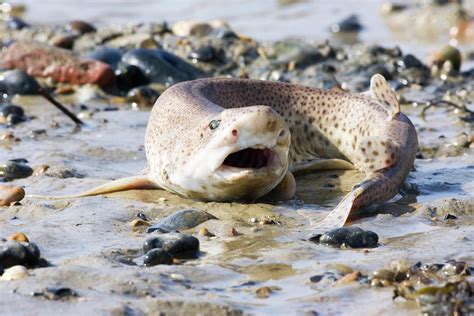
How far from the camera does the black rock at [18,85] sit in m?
10.8

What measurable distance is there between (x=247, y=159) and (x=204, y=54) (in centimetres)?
598

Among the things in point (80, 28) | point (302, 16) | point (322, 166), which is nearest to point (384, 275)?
point (322, 166)

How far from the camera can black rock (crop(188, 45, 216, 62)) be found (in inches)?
484

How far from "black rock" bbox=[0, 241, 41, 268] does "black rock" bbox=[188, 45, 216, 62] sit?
746 centimetres

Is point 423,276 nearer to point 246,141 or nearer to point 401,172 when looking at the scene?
point 246,141

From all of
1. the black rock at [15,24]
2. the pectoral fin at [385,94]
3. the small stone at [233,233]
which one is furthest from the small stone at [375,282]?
the black rock at [15,24]

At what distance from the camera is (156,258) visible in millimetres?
5062

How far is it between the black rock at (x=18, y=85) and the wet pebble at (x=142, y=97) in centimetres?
102

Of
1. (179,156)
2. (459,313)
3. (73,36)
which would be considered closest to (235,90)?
(179,156)

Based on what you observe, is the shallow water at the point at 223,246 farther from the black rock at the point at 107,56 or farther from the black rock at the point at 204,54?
the black rock at the point at 204,54

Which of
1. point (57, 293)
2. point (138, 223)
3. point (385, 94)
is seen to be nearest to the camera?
point (57, 293)

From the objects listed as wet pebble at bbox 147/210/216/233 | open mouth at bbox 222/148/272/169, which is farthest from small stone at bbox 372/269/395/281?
open mouth at bbox 222/148/272/169

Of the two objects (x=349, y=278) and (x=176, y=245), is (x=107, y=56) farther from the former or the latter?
(x=349, y=278)

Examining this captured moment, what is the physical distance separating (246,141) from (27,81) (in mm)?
5498
